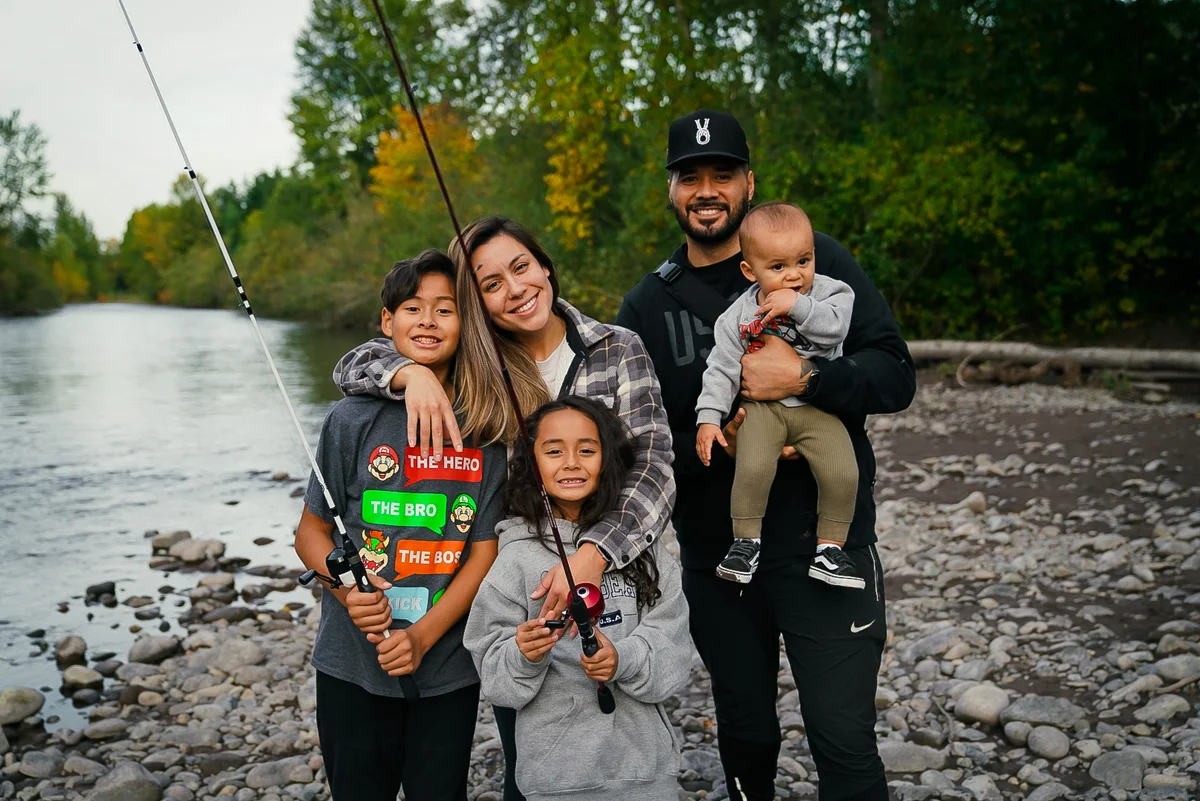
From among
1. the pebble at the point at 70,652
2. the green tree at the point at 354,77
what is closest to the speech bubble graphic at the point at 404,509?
the pebble at the point at 70,652

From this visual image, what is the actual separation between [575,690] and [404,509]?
599 mm

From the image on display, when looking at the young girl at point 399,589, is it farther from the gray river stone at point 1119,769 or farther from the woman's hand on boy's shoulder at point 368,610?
the gray river stone at point 1119,769

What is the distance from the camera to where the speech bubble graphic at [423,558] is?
2574 mm

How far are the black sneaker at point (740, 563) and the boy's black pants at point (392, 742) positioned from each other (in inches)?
27.7

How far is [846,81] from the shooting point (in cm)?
1734

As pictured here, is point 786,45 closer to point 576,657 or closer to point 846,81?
point 846,81

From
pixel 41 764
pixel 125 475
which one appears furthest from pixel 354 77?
pixel 41 764

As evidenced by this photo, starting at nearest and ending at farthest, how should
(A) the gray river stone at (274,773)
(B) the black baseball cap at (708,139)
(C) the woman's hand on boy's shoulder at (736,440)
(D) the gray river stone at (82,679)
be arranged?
(C) the woman's hand on boy's shoulder at (736,440) < (B) the black baseball cap at (708,139) < (A) the gray river stone at (274,773) < (D) the gray river stone at (82,679)

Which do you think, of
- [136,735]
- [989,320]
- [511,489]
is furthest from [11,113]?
[511,489]

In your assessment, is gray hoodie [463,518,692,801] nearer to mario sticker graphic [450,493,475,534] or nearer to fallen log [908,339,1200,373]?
mario sticker graphic [450,493,475,534]

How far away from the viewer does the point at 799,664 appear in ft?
9.04

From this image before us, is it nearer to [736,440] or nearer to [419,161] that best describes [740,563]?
[736,440]

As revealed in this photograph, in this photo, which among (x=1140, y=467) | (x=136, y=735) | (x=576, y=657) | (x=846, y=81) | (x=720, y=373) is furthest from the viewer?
(x=846, y=81)

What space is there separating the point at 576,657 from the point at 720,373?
0.85 m
